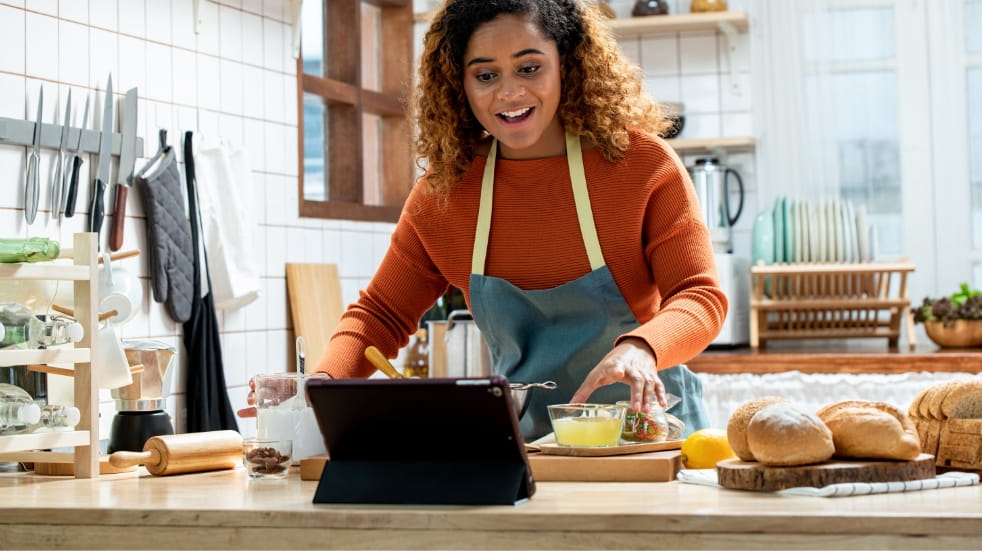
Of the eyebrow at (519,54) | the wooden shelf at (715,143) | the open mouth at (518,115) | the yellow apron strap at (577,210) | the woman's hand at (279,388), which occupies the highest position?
the wooden shelf at (715,143)

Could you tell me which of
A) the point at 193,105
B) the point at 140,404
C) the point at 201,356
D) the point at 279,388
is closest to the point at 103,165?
the point at 193,105

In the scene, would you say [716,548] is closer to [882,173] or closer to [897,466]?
[897,466]

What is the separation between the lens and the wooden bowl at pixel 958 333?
387cm

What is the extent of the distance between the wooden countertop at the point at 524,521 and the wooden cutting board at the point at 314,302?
212 cm

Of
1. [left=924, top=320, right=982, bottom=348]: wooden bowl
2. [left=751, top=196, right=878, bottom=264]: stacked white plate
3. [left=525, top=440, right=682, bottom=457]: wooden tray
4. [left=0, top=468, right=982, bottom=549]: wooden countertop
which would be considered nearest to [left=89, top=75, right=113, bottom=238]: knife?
[left=0, top=468, right=982, bottom=549]: wooden countertop

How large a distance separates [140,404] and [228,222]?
142cm

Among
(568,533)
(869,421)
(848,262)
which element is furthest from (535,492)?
(848,262)

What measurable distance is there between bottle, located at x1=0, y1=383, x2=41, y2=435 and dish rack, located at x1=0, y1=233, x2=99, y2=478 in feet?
0.07

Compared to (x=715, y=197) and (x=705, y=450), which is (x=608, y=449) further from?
(x=715, y=197)

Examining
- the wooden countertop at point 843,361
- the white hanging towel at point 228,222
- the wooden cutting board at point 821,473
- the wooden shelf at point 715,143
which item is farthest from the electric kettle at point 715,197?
the wooden cutting board at point 821,473

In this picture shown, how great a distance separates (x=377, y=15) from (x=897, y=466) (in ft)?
11.3

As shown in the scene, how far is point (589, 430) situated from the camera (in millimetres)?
1565

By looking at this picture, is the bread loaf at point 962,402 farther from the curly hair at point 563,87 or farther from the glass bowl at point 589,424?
the curly hair at point 563,87

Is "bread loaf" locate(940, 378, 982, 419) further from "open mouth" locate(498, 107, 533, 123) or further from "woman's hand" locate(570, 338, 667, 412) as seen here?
"open mouth" locate(498, 107, 533, 123)
